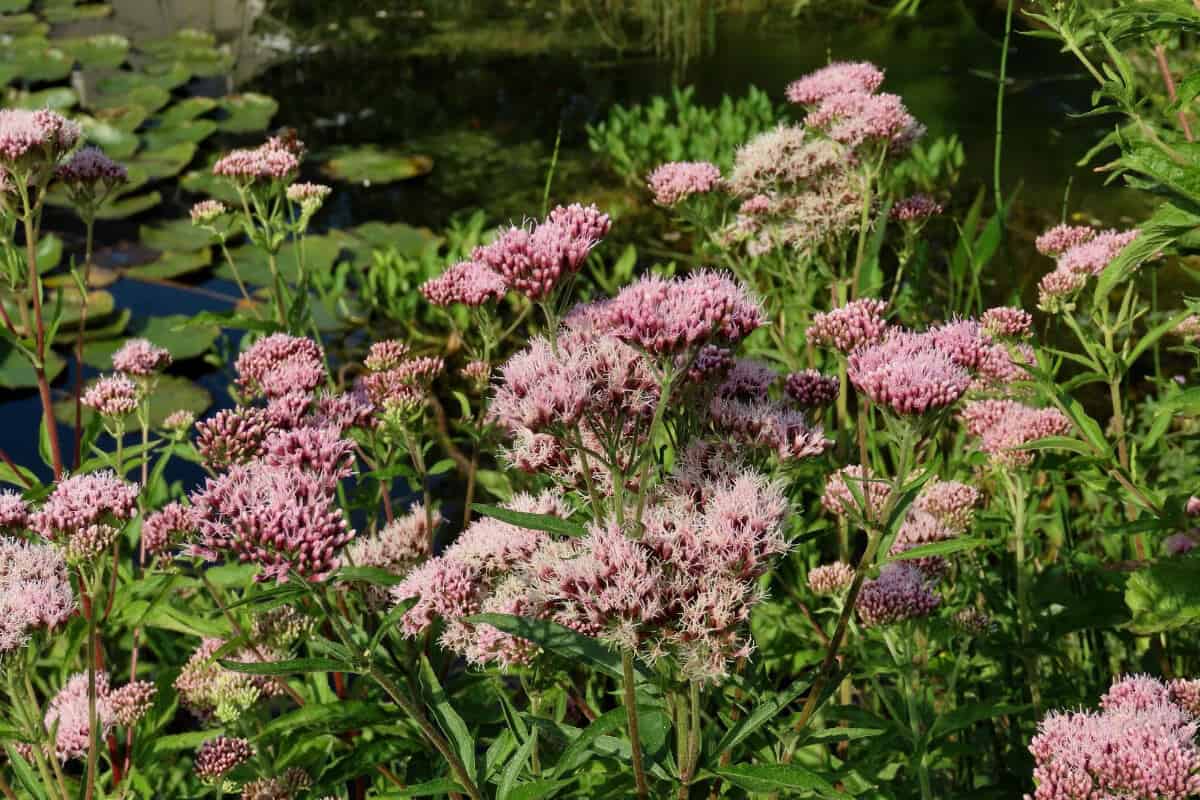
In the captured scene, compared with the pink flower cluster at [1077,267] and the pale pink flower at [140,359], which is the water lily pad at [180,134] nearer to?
the pale pink flower at [140,359]

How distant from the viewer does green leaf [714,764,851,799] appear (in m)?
1.48

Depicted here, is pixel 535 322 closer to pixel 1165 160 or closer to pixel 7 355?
pixel 7 355

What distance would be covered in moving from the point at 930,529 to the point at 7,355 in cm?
467

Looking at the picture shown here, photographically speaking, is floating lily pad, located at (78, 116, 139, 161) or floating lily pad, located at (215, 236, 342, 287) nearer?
floating lily pad, located at (215, 236, 342, 287)

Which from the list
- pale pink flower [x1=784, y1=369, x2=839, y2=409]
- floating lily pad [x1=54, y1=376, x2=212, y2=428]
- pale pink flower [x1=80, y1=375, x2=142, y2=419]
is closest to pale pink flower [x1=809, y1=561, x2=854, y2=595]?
pale pink flower [x1=784, y1=369, x2=839, y2=409]

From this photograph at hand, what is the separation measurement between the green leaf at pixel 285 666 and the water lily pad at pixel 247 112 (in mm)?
7794

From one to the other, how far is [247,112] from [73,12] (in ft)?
17.2

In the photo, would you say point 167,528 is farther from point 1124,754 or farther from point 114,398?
point 1124,754

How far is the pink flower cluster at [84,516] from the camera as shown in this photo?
1865mm

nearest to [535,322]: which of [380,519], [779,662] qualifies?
[380,519]

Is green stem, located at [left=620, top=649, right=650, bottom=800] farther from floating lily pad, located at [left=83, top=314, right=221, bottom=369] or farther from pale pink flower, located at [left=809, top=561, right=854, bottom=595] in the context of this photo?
floating lily pad, located at [left=83, top=314, right=221, bottom=369]

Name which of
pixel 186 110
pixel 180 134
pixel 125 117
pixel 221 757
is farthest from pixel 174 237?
pixel 221 757

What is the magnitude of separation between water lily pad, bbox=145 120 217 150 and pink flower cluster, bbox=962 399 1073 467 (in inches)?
292

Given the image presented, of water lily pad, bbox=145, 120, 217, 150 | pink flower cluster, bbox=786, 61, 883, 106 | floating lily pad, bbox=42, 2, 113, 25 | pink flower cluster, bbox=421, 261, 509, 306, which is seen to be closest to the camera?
pink flower cluster, bbox=421, 261, 509, 306
